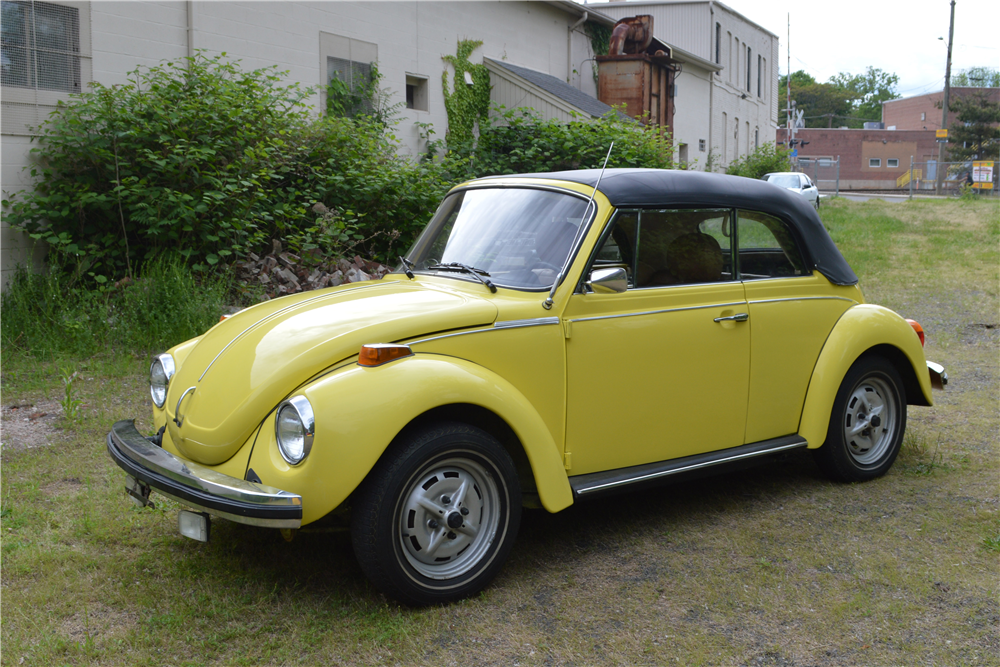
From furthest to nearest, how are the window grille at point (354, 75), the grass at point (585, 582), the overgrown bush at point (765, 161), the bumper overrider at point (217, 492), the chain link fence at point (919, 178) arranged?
the chain link fence at point (919, 178) < the overgrown bush at point (765, 161) < the window grille at point (354, 75) < the grass at point (585, 582) < the bumper overrider at point (217, 492)

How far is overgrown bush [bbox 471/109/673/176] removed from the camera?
46.9 ft

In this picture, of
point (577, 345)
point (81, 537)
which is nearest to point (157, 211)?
point (81, 537)

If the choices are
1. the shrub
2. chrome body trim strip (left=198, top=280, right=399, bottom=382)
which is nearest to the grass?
chrome body trim strip (left=198, top=280, right=399, bottom=382)

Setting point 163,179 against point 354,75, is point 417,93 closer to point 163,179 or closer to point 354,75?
point 354,75

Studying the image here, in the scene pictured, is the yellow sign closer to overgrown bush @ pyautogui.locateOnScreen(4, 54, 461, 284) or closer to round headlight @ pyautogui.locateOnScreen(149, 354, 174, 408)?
overgrown bush @ pyautogui.locateOnScreen(4, 54, 461, 284)

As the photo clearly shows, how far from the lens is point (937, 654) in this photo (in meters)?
3.19

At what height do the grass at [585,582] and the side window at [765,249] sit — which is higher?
the side window at [765,249]

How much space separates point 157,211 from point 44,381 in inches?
99.9

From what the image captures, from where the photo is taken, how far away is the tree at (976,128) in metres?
53.8

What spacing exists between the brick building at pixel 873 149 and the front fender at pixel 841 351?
7288cm

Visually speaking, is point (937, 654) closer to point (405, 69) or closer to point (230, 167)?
point (230, 167)

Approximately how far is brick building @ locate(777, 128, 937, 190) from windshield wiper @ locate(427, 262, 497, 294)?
74395mm

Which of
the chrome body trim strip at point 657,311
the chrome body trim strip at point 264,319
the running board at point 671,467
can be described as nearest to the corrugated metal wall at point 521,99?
the chrome body trim strip at point 657,311

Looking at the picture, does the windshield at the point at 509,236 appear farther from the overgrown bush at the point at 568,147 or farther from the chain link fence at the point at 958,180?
the chain link fence at the point at 958,180
